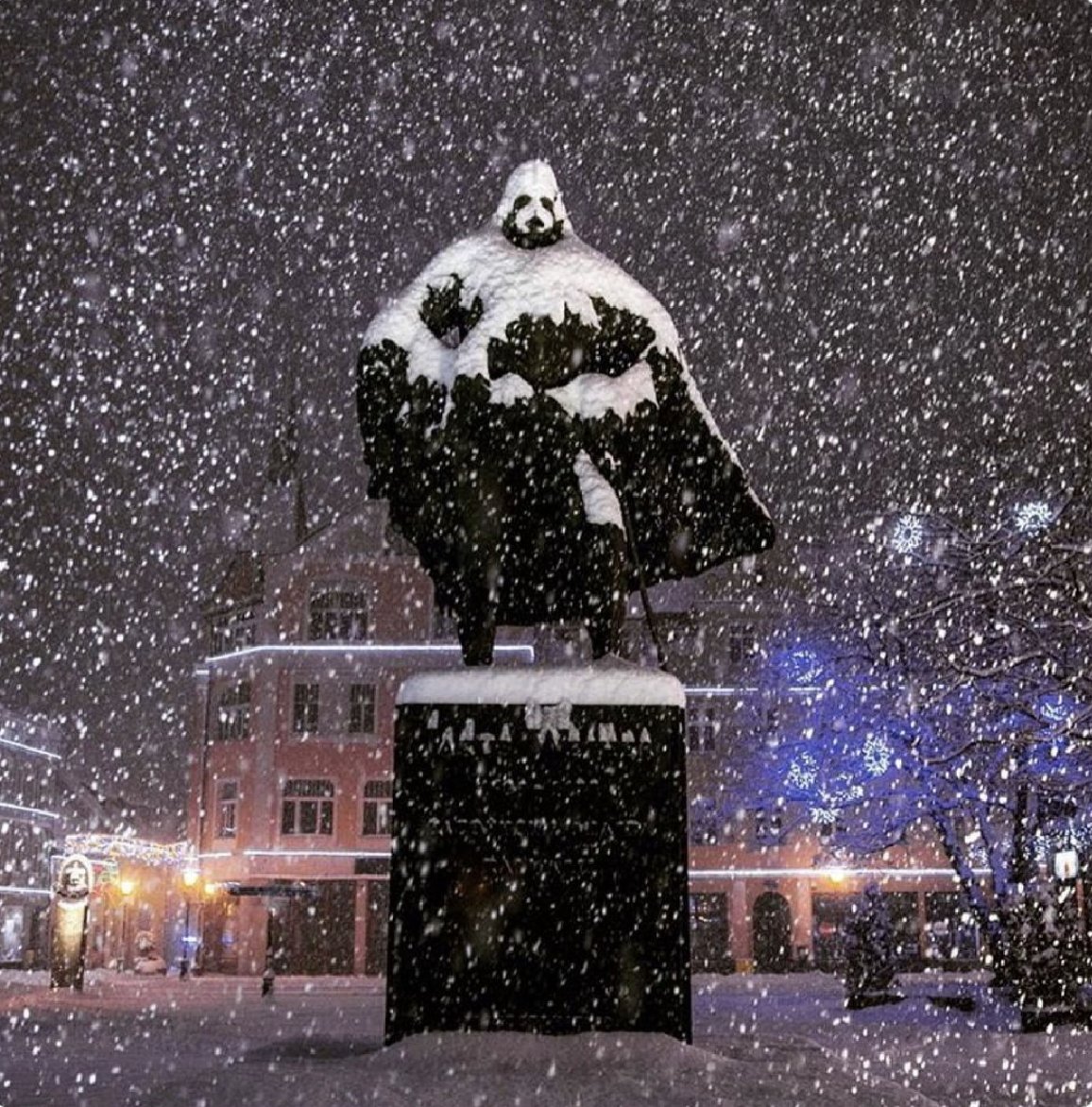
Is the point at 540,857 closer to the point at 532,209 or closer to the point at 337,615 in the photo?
the point at 532,209

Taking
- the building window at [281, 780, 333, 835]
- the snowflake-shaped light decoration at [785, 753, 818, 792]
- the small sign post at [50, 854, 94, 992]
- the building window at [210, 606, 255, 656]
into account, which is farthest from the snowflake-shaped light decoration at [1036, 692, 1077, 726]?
the building window at [210, 606, 255, 656]

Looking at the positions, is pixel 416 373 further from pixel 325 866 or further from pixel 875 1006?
pixel 325 866

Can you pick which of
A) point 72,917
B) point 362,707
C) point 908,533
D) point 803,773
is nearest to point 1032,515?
point 908,533

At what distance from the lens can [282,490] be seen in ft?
146

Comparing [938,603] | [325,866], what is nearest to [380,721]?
[325,866]

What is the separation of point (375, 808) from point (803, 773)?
1382 cm

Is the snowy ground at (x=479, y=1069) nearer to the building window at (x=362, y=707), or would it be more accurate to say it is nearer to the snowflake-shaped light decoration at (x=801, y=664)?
the snowflake-shaped light decoration at (x=801, y=664)

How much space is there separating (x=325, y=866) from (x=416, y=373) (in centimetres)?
3275

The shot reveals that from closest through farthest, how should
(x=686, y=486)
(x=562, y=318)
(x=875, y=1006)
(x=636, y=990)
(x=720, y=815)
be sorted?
1. (x=636, y=990)
2. (x=562, y=318)
3. (x=686, y=486)
4. (x=875, y=1006)
5. (x=720, y=815)

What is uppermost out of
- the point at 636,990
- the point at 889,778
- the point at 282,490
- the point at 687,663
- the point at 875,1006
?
the point at 282,490

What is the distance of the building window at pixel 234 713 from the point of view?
135ft

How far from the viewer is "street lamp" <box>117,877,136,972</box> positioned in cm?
4415

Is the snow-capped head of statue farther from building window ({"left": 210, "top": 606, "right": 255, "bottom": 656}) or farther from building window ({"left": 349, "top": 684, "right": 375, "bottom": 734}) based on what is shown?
building window ({"left": 210, "top": 606, "right": 255, "bottom": 656})

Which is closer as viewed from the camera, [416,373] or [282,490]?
→ [416,373]
